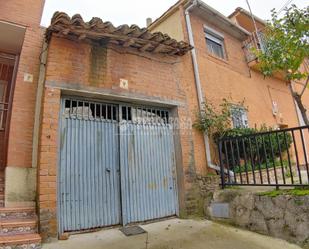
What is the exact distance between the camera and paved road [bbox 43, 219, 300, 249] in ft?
12.2

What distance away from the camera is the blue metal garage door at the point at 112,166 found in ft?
14.6

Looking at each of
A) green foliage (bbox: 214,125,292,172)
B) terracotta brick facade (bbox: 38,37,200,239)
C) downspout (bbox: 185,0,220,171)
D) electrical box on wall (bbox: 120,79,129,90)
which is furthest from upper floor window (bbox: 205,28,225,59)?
electrical box on wall (bbox: 120,79,129,90)

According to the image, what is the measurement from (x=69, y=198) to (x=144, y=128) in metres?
2.24

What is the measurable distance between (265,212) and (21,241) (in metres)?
4.04

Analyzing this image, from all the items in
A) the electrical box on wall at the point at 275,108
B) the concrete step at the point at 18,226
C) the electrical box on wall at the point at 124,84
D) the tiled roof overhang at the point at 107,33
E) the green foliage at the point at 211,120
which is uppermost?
the tiled roof overhang at the point at 107,33

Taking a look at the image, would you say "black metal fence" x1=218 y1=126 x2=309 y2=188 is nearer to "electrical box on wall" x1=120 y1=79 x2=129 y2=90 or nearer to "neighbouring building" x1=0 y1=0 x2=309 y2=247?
"neighbouring building" x1=0 y1=0 x2=309 y2=247

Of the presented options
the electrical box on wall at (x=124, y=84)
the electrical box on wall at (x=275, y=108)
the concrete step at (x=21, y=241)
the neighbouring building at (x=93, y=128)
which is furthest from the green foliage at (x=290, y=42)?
the concrete step at (x=21, y=241)

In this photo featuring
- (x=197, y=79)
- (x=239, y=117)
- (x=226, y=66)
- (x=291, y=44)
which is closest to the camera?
(x=291, y=44)

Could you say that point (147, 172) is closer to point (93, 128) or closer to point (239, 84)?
point (93, 128)

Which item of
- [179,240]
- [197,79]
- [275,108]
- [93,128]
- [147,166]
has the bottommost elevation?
[179,240]

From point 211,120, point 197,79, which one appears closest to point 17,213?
point 211,120

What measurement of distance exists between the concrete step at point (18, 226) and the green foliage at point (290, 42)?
21.0ft

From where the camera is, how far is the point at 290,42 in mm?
5785

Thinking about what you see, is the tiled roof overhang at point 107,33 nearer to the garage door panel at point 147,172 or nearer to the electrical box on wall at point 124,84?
the electrical box on wall at point 124,84
